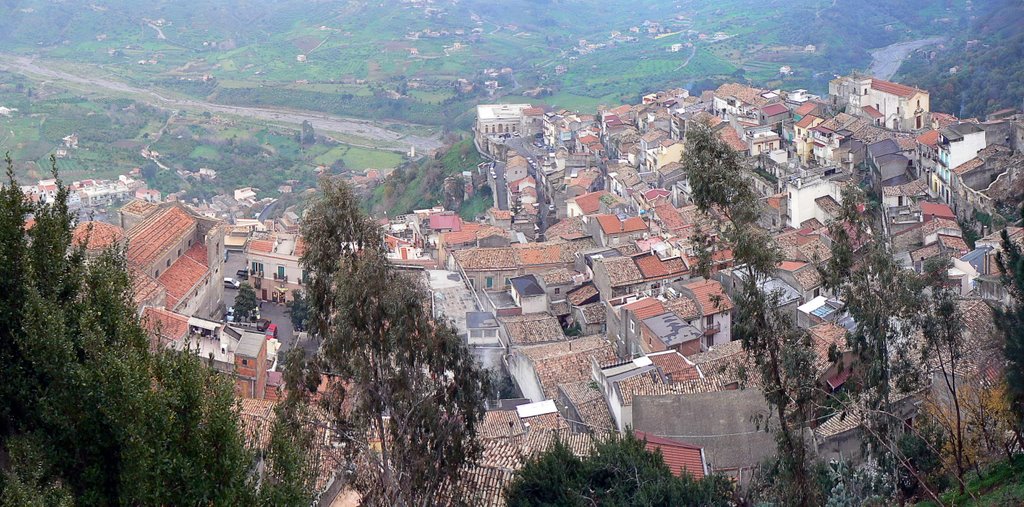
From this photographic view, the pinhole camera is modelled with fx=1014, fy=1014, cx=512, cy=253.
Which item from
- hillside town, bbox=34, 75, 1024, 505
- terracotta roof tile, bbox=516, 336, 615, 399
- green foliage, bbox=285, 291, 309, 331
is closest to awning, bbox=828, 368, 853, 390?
hillside town, bbox=34, 75, 1024, 505

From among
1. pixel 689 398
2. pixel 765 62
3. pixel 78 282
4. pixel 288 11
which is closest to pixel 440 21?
pixel 288 11

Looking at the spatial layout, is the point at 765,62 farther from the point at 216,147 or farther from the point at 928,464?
the point at 928,464

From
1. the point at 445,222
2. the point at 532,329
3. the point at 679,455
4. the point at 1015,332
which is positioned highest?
the point at 1015,332

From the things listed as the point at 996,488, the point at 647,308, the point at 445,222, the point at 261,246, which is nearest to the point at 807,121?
the point at 445,222

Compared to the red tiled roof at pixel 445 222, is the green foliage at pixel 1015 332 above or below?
above

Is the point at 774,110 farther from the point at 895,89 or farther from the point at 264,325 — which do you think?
the point at 264,325

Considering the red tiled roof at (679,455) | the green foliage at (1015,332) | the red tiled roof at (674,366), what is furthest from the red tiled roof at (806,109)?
the green foliage at (1015,332)

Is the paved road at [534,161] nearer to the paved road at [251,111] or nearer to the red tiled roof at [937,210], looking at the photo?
the red tiled roof at [937,210]

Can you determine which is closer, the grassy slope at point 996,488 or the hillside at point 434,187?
the grassy slope at point 996,488
